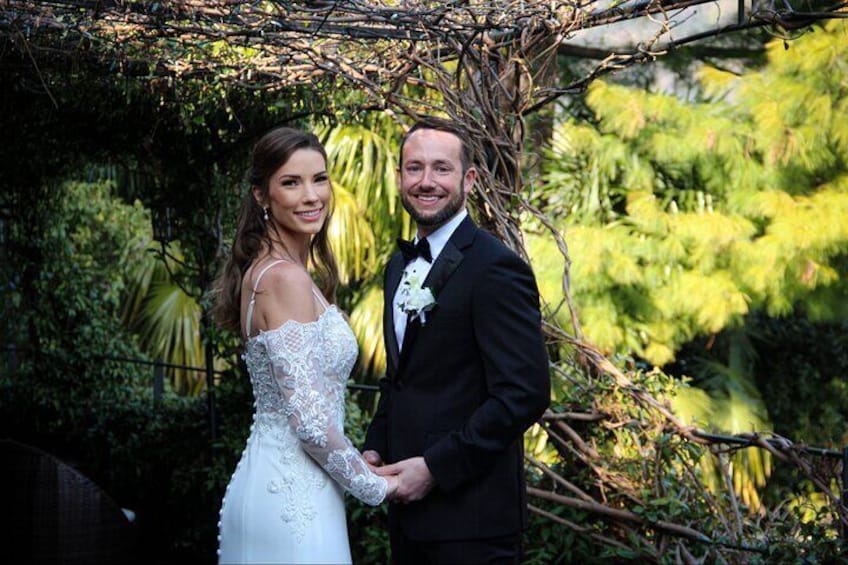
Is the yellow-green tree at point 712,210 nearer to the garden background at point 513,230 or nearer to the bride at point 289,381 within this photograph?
the garden background at point 513,230

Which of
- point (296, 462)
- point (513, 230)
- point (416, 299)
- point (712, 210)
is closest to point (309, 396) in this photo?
point (296, 462)

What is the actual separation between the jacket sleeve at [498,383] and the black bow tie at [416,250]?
8.8 inches

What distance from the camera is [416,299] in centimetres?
300

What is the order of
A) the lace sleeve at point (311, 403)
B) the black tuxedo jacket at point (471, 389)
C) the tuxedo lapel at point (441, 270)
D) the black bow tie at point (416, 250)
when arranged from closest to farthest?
the lace sleeve at point (311, 403) < the black tuxedo jacket at point (471, 389) < the tuxedo lapel at point (441, 270) < the black bow tie at point (416, 250)

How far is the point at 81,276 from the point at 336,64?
3.41 metres

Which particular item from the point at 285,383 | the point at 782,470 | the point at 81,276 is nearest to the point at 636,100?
the point at 782,470

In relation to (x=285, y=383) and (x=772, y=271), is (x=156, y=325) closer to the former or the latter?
(x=772, y=271)

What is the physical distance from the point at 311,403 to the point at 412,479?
37 cm

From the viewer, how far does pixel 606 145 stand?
36.0 ft

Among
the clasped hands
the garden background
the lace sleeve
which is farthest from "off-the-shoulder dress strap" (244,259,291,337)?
the garden background

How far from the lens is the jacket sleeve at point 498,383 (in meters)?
2.89

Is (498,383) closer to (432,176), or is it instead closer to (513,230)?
(432,176)

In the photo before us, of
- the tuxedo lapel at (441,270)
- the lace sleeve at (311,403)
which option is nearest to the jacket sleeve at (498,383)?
the tuxedo lapel at (441,270)

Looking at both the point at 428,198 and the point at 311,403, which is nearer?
the point at 311,403
